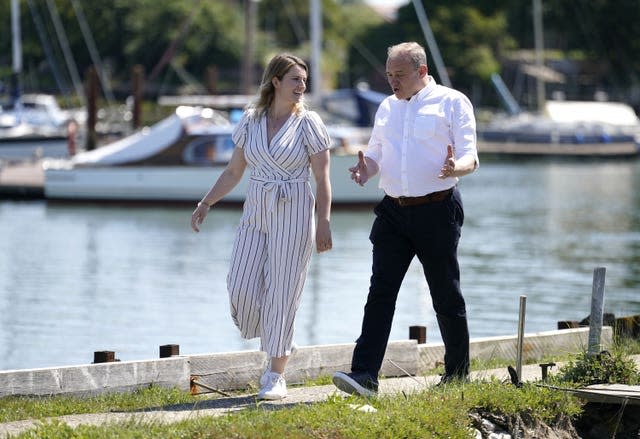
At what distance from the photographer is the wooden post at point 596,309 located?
7590mm

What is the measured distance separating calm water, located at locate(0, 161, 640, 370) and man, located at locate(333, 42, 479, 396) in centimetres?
746

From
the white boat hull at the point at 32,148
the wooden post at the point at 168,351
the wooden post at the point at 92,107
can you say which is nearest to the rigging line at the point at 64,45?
the white boat hull at the point at 32,148

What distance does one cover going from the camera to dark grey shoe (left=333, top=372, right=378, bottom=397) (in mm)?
7109

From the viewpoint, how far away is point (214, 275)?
22984 millimetres

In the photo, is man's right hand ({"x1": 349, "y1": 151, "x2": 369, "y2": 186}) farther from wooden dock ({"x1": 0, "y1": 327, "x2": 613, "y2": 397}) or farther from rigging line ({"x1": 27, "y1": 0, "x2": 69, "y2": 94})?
rigging line ({"x1": 27, "y1": 0, "x2": 69, "y2": 94})

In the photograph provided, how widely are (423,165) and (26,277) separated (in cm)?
1656

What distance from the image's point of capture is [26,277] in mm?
22828

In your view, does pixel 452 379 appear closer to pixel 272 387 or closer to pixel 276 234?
pixel 272 387

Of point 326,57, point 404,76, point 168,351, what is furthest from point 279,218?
point 326,57

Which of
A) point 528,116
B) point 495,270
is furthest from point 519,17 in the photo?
point 495,270

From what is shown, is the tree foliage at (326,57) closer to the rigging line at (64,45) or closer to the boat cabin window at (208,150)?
the rigging line at (64,45)

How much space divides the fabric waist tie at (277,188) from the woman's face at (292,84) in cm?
43

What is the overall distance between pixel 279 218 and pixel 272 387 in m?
0.92

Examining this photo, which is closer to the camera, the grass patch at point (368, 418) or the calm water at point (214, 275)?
the grass patch at point (368, 418)
